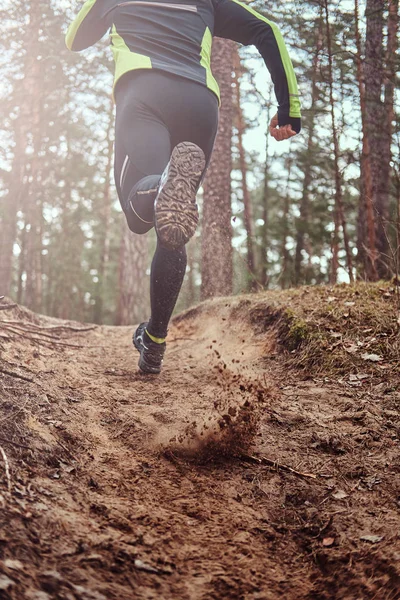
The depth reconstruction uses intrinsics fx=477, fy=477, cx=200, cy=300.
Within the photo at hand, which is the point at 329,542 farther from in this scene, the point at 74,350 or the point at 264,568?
the point at 74,350

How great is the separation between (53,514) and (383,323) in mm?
2773

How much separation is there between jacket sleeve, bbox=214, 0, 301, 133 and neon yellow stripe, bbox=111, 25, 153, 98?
752mm

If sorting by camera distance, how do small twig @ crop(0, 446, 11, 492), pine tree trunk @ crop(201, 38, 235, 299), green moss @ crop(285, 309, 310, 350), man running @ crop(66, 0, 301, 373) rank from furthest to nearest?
1. pine tree trunk @ crop(201, 38, 235, 299)
2. green moss @ crop(285, 309, 310, 350)
3. man running @ crop(66, 0, 301, 373)
4. small twig @ crop(0, 446, 11, 492)

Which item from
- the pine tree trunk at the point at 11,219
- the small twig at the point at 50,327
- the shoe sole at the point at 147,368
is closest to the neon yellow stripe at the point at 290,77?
the shoe sole at the point at 147,368

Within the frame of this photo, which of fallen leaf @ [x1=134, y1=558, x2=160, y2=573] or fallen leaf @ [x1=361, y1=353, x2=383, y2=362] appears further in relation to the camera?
fallen leaf @ [x1=361, y1=353, x2=383, y2=362]

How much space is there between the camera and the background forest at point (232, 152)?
7195 millimetres

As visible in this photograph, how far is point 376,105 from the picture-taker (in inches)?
360

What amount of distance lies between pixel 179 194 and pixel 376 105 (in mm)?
8006

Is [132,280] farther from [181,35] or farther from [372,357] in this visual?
[372,357]

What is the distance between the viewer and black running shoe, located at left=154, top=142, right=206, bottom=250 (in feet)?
8.64

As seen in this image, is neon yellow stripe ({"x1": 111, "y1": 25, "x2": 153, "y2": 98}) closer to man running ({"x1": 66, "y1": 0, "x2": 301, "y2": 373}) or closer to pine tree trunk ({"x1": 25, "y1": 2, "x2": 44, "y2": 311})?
man running ({"x1": 66, "y1": 0, "x2": 301, "y2": 373})

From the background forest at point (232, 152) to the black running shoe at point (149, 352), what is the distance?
73.6 inches

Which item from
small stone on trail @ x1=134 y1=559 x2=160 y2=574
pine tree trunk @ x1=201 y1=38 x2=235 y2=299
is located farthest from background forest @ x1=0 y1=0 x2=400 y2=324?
small stone on trail @ x1=134 y1=559 x2=160 y2=574

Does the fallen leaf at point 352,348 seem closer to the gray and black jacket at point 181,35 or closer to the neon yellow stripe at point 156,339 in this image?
the neon yellow stripe at point 156,339
